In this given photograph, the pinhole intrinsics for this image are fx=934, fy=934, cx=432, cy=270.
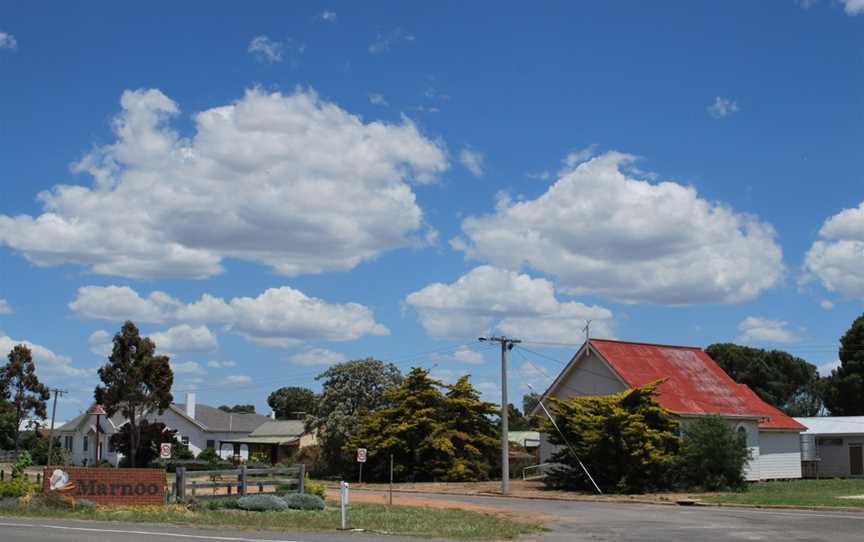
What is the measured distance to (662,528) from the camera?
22.8m

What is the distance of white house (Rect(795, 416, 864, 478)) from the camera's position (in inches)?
2095

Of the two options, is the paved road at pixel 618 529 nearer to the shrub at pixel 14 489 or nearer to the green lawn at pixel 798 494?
the green lawn at pixel 798 494

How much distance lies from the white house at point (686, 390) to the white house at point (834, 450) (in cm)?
451

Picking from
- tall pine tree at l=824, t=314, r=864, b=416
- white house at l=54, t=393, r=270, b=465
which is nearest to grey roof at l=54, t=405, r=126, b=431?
white house at l=54, t=393, r=270, b=465

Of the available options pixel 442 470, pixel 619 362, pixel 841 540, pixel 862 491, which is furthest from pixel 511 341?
pixel 841 540

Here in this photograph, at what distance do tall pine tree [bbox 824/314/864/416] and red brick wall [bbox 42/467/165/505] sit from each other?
6754 cm

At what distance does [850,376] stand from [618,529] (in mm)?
64640

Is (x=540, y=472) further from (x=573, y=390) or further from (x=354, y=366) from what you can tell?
(x=354, y=366)

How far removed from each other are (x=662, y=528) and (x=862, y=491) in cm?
1929

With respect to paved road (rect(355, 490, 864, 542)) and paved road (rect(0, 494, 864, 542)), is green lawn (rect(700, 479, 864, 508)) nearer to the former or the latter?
paved road (rect(355, 490, 864, 542))

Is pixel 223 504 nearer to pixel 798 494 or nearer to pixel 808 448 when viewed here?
pixel 798 494

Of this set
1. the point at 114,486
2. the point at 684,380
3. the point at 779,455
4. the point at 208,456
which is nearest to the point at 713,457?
the point at 684,380

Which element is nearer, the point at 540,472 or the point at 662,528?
the point at 662,528

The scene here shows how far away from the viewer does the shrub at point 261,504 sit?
84.3ft
